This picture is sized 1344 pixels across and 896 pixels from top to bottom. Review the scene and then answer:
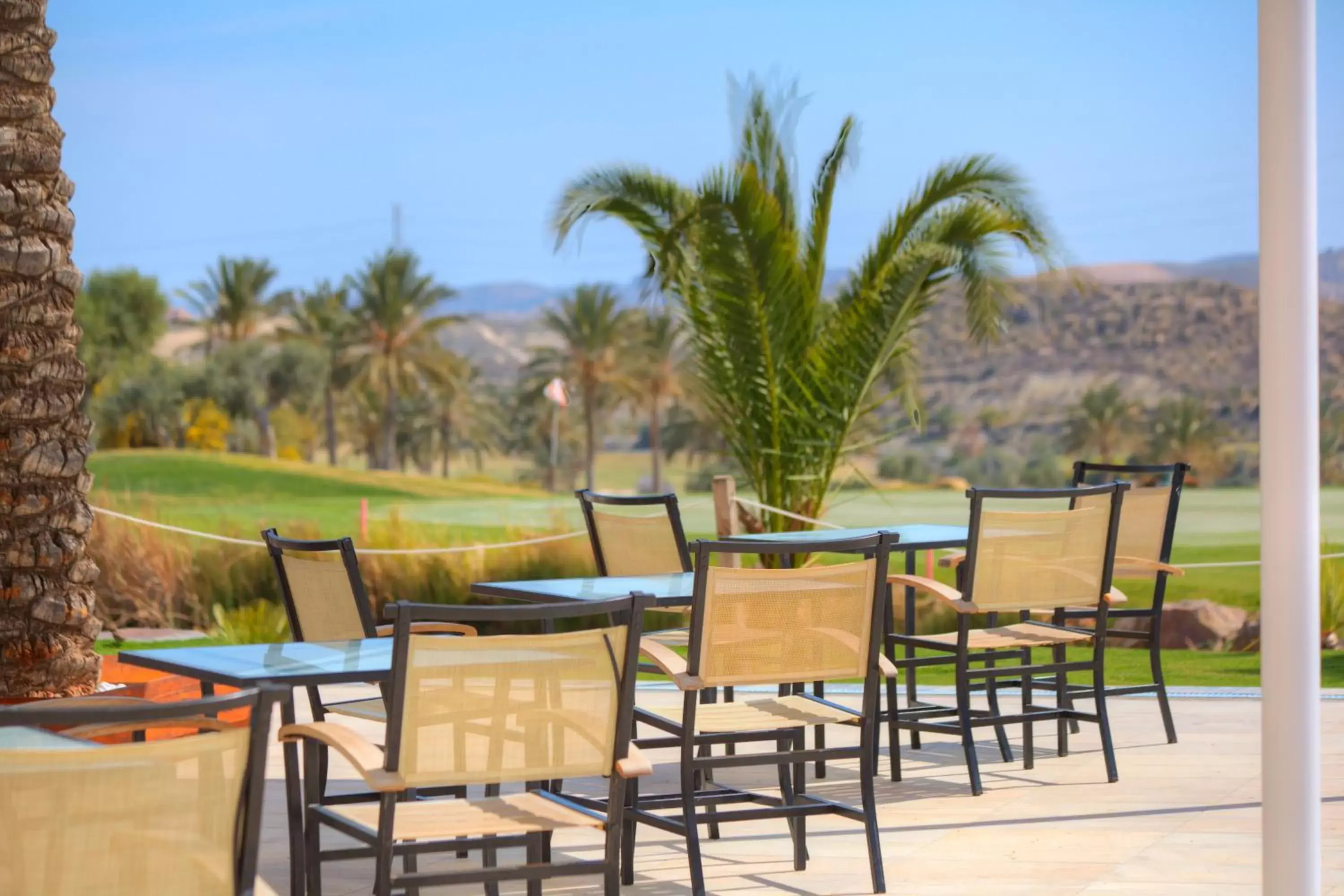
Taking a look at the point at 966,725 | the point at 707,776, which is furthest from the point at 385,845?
the point at 966,725

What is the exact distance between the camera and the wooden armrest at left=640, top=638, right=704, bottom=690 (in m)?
3.75

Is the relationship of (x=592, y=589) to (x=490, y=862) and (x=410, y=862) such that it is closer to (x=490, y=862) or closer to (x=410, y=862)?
(x=410, y=862)

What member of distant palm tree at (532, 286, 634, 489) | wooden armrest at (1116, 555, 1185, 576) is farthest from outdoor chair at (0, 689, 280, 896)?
distant palm tree at (532, 286, 634, 489)

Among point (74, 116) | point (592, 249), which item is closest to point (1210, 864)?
point (74, 116)

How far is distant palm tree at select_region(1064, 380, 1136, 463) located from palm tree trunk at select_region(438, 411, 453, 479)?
855 inches

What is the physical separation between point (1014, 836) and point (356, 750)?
233cm

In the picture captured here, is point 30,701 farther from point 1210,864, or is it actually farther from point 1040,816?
point 1210,864

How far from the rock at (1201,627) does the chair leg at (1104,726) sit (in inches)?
235

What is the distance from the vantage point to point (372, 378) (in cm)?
5156

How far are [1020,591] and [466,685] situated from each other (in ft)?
9.19

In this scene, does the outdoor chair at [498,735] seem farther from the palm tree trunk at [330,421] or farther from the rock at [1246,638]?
the palm tree trunk at [330,421]

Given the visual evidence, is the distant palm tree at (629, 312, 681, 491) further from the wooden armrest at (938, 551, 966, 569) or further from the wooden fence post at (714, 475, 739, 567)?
the wooden armrest at (938, 551, 966, 569)

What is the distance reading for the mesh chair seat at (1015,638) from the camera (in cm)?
530

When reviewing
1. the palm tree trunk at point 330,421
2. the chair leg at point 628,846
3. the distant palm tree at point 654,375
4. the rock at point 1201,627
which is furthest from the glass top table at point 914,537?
the palm tree trunk at point 330,421
